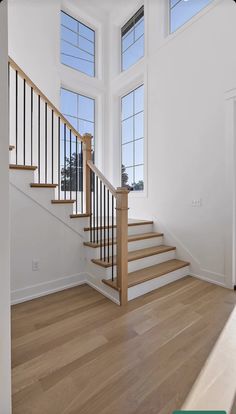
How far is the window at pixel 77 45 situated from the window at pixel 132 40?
2.20ft

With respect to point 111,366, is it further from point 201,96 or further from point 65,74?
point 65,74

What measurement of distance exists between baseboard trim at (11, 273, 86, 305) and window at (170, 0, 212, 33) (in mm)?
3998

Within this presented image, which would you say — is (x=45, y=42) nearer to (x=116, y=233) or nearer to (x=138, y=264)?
(x=116, y=233)

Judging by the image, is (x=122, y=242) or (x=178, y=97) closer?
(x=122, y=242)

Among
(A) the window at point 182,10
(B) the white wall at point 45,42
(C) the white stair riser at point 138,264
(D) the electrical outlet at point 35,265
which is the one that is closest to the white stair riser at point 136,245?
(C) the white stair riser at point 138,264

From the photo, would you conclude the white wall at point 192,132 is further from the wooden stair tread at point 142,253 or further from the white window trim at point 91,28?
the white window trim at point 91,28

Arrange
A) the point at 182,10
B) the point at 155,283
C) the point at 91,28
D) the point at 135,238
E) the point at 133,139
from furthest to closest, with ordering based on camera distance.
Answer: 1. the point at 91,28
2. the point at 133,139
3. the point at 182,10
4. the point at 135,238
5. the point at 155,283

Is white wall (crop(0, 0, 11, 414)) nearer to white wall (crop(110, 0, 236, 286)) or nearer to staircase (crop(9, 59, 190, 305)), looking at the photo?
staircase (crop(9, 59, 190, 305))

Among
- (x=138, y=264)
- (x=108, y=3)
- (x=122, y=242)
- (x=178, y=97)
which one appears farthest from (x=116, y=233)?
(x=108, y=3)

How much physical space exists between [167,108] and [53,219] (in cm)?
245

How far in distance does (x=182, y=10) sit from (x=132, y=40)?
131 centimetres

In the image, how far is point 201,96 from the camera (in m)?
2.86

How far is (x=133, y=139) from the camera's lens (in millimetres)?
4332

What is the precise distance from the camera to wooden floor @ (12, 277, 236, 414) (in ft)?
3.88
